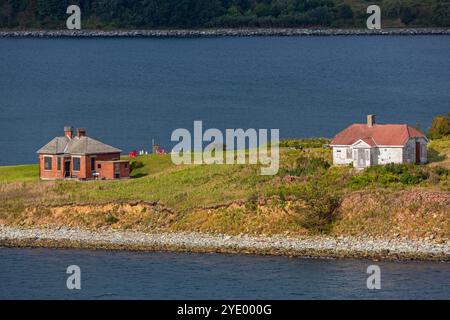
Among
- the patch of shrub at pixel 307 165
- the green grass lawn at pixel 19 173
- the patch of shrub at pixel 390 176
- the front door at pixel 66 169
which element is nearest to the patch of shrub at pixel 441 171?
the patch of shrub at pixel 390 176

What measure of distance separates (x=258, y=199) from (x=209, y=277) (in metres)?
11.5

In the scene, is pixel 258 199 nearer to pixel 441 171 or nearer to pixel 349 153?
pixel 349 153

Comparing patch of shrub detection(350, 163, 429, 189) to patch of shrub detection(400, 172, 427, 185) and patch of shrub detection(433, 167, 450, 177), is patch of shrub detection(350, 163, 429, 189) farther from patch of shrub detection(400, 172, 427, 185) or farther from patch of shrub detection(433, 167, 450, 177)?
patch of shrub detection(433, 167, 450, 177)

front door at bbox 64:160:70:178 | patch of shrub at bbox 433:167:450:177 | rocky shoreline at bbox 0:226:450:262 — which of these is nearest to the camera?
rocky shoreline at bbox 0:226:450:262

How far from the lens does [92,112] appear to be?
177 metres

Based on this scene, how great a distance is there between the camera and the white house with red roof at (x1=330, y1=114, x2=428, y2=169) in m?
101

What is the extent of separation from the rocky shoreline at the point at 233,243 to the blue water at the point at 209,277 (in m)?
1.20

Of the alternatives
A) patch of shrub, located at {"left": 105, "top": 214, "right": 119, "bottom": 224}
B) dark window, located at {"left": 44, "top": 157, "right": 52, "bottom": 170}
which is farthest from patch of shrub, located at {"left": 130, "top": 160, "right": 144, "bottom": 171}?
patch of shrub, located at {"left": 105, "top": 214, "right": 119, "bottom": 224}

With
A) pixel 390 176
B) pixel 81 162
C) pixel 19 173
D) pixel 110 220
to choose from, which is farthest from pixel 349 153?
pixel 19 173

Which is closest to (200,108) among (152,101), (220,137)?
(152,101)

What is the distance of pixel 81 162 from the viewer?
106 metres

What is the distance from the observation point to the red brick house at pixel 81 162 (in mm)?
105625

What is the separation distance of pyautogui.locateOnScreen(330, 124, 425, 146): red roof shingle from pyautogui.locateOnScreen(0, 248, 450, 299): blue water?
13.0m
